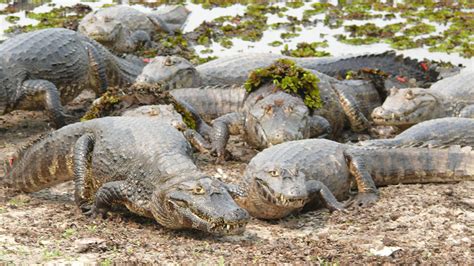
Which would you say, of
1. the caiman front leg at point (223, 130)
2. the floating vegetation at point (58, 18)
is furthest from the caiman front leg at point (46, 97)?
the floating vegetation at point (58, 18)

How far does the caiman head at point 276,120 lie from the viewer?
8.98 m

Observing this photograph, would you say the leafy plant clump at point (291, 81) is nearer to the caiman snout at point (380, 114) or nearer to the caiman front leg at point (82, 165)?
the caiman snout at point (380, 114)

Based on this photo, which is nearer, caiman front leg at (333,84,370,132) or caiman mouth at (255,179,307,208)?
caiman mouth at (255,179,307,208)

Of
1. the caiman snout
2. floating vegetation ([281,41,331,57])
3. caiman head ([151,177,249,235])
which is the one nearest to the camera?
caiman head ([151,177,249,235])

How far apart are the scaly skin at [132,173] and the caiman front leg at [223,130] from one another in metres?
1.67

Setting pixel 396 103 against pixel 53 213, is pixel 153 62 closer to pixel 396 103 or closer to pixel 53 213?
pixel 396 103

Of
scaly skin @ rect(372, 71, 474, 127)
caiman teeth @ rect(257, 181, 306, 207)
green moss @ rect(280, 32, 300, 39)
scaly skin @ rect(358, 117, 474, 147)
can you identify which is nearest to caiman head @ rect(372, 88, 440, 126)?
scaly skin @ rect(372, 71, 474, 127)

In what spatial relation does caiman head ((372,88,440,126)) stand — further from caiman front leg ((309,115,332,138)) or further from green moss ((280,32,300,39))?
green moss ((280,32,300,39))

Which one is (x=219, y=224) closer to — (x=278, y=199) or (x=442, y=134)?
(x=278, y=199)

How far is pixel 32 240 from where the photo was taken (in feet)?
20.6

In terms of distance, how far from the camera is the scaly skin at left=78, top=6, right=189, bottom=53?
15.4 metres

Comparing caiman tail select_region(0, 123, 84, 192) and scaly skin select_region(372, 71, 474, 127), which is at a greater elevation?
caiman tail select_region(0, 123, 84, 192)

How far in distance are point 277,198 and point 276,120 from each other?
7.32ft

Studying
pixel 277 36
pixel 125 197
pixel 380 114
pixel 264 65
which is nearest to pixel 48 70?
pixel 264 65
